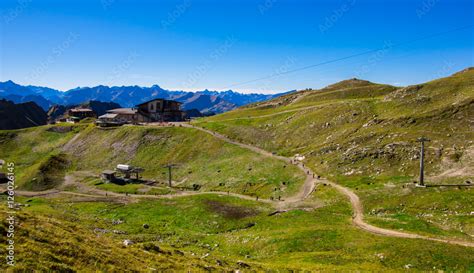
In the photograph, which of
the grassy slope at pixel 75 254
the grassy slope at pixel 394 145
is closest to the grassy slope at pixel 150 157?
the grassy slope at pixel 394 145

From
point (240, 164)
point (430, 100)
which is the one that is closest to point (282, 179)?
point (240, 164)

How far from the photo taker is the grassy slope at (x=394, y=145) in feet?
155

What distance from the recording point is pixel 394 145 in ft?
228

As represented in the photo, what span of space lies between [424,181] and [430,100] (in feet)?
133

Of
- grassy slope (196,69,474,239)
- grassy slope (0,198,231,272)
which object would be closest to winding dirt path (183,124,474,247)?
grassy slope (196,69,474,239)

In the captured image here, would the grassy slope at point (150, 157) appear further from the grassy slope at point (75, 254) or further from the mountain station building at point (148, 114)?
the grassy slope at point (75, 254)

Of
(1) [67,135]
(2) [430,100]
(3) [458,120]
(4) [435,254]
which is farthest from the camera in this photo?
(1) [67,135]

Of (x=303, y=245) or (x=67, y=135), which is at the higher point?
(x=67, y=135)

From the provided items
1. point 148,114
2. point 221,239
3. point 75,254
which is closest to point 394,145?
point 221,239

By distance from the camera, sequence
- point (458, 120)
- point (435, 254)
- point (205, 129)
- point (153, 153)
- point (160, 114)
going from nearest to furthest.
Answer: point (435, 254)
point (458, 120)
point (153, 153)
point (205, 129)
point (160, 114)

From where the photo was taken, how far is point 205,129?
411ft

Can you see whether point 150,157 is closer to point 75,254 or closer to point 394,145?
point 394,145

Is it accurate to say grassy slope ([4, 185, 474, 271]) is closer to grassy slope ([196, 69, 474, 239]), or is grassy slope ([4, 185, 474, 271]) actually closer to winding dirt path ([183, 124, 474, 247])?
winding dirt path ([183, 124, 474, 247])

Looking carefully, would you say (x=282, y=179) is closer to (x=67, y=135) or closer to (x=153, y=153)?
(x=153, y=153)
